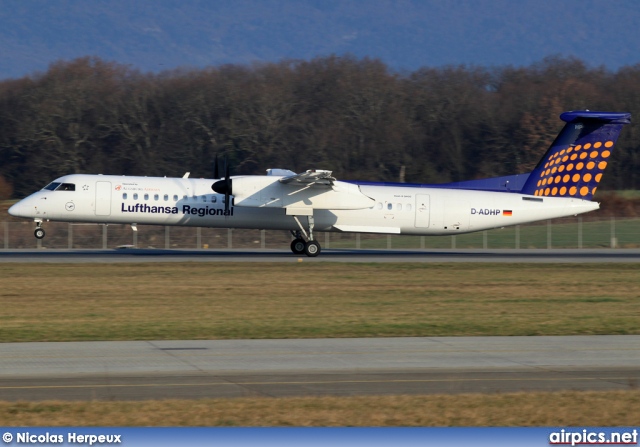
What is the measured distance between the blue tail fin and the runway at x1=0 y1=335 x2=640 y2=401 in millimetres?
21677

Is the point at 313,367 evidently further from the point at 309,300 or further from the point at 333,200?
the point at 333,200

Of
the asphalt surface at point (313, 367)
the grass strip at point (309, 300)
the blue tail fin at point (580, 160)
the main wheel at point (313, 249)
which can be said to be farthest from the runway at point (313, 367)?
the blue tail fin at point (580, 160)

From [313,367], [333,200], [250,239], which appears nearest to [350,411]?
[313,367]

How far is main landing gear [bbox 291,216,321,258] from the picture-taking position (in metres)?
36.2

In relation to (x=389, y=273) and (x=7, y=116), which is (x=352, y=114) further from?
(x=389, y=273)

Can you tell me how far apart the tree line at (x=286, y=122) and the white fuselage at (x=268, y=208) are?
98.4ft

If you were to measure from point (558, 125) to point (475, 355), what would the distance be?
64158mm

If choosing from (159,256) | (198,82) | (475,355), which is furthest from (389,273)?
(198,82)

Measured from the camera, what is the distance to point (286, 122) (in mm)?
75000
